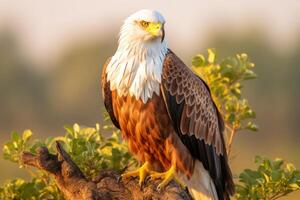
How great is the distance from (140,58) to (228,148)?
6.69 feet

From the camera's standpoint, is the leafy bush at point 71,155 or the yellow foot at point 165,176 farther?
the leafy bush at point 71,155

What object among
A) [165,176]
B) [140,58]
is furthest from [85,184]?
[140,58]

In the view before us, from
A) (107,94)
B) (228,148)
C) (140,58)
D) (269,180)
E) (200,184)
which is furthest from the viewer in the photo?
(228,148)

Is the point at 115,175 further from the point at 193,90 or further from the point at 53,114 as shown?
the point at 53,114

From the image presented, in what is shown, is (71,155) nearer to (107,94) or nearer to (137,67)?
(107,94)

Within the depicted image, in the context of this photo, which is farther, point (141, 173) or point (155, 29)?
point (141, 173)

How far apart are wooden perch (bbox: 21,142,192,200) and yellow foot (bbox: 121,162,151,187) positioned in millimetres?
184

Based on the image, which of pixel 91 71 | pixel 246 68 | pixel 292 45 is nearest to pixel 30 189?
pixel 246 68

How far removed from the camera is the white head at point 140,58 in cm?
1073

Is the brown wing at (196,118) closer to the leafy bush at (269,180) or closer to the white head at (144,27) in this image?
the leafy bush at (269,180)

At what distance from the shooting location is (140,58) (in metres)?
10.9

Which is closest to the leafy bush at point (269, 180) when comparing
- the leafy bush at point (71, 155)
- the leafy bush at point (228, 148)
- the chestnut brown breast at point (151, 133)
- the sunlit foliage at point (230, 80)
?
the leafy bush at point (228, 148)

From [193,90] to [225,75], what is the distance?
81 centimetres

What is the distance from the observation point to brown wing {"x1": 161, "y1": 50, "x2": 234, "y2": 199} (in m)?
11.0
